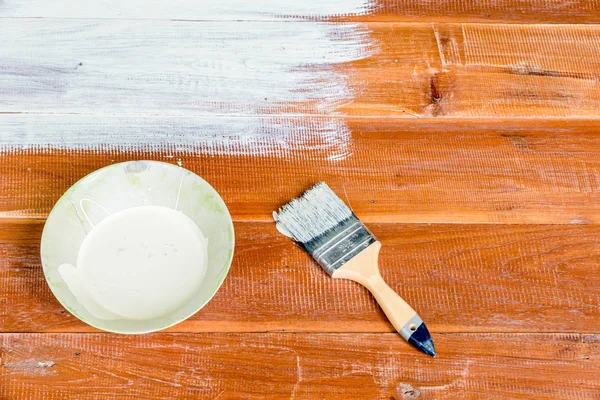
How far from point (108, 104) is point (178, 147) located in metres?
0.16

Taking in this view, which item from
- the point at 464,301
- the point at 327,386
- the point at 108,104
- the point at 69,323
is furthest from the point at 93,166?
the point at 464,301

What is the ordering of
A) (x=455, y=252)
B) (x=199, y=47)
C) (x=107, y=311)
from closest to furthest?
(x=107, y=311) < (x=455, y=252) < (x=199, y=47)

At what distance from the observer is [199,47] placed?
1065mm

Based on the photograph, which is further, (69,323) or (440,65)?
(440,65)

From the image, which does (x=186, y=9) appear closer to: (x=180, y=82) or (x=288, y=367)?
(x=180, y=82)

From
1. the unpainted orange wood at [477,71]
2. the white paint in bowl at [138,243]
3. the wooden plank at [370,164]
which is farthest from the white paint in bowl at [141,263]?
the unpainted orange wood at [477,71]

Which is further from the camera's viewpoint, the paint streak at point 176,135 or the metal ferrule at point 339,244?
the paint streak at point 176,135

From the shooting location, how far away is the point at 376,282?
0.84m

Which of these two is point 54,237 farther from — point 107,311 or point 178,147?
point 178,147

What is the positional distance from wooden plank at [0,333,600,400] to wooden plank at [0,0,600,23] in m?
0.64

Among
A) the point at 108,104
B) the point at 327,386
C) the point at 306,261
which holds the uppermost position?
the point at 108,104

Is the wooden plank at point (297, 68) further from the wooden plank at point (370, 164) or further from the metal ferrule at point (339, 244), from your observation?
the metal ferrule at point (339, 244)

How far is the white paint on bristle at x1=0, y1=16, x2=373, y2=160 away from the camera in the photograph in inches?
38.4

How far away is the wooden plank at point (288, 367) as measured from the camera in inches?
31.6
